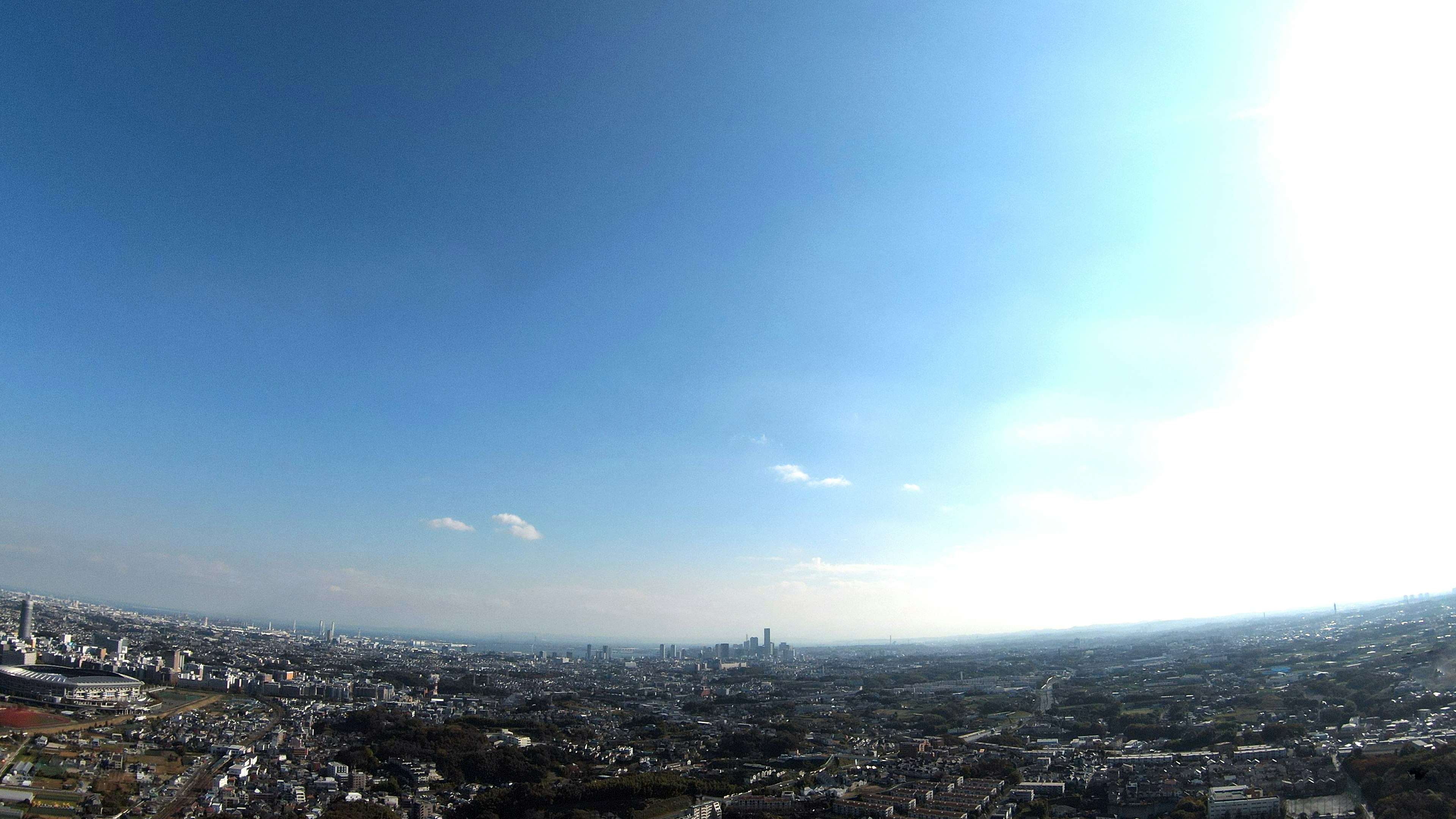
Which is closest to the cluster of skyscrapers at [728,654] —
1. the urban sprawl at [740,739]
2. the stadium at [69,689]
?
the urban sprawl at [740,739]

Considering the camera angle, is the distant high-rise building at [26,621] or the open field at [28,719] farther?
the distant high-rise building at [26,621]

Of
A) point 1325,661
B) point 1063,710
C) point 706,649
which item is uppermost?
point 1325,661

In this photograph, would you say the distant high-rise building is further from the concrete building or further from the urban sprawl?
the concrete building

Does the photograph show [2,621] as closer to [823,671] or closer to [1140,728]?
[823,671]

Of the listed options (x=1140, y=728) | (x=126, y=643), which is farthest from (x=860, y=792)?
(x=126, y=643)

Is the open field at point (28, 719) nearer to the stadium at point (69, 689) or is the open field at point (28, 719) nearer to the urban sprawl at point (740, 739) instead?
the urban sprawl at point (740, 739)

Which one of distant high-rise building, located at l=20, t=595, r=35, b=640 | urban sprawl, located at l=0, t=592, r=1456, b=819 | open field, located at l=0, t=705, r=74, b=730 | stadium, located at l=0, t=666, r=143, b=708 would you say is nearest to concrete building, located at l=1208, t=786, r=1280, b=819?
urban sprawl, located at l=0, t=592, r=1456, b=819

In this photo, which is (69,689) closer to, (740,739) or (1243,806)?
(740,739)

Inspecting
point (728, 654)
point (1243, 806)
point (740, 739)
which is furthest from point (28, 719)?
point (728, 654)
